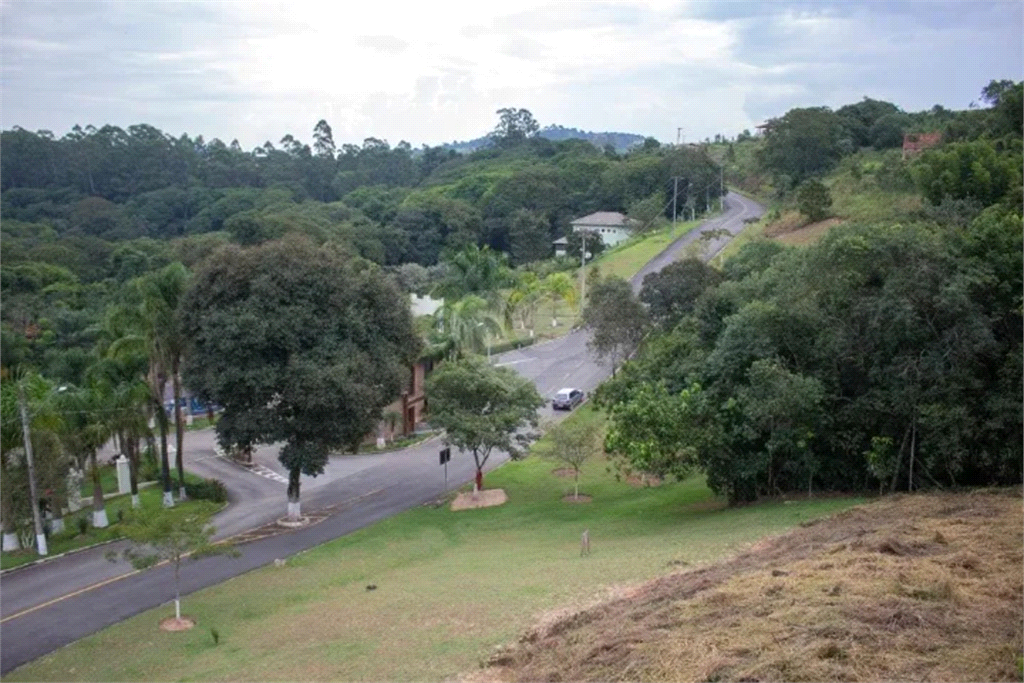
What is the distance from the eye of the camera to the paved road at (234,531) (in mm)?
20078

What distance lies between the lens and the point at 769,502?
23.3 m

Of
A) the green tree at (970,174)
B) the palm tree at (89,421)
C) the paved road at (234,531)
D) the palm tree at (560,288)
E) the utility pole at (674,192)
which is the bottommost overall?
the paved road at (234,531)

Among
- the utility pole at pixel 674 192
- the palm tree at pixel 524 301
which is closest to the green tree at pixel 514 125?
the utility pole at pixel 674 192

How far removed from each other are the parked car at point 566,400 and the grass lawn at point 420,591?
13656 millimetres

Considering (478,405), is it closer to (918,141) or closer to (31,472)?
(31,472)

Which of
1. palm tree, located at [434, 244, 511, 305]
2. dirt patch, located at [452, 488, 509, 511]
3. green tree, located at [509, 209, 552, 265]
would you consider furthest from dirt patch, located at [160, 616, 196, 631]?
green tree, located at [509, 209, 552, 265]

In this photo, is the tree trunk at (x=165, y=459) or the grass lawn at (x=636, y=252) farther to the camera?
the grass lawn at (x=636, y=252)

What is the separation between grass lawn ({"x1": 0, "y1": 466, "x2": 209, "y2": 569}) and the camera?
82.4 ft

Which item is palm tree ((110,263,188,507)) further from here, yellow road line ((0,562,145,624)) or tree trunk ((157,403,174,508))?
yellow road line ((0,562,145,624))

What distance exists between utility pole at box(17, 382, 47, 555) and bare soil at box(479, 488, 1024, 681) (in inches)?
622

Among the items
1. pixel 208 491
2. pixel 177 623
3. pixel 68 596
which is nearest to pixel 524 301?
pixel 208 491

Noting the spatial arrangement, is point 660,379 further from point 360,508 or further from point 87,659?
point 87,659

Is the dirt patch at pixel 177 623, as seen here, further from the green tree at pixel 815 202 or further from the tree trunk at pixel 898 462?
the green tree at pixel 815 202

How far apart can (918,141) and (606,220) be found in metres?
28.1
